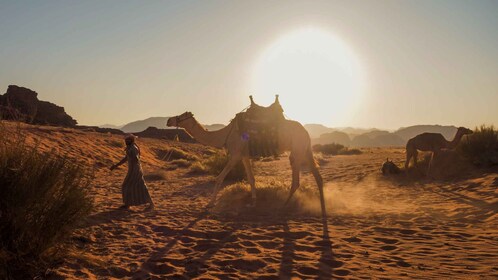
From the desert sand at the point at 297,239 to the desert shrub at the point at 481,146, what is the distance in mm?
2304

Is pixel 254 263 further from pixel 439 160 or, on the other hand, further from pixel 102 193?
pixel 439 160

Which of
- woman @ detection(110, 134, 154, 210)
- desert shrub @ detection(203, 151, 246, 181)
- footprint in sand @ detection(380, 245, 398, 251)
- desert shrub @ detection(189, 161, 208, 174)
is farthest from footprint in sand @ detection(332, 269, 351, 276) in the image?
desert shrub @ detection(189, 161, 208, 174)

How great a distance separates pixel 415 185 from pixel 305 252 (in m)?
9.28

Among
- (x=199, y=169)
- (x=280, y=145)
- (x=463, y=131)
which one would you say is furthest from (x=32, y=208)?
(x=199, y=169)

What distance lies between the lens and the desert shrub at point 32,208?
3.82m

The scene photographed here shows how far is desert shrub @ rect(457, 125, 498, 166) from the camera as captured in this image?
43.6 ft

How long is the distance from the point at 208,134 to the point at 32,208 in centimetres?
575

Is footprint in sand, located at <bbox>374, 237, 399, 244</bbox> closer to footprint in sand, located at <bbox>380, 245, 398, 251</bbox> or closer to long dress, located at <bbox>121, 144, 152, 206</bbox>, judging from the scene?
footprint in sand, located at <bbox>380, 245, 398, 251</bbox>

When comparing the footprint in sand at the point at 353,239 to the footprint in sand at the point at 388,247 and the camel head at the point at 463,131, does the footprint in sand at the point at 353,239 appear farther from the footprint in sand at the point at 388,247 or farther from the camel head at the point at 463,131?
the camel head at the point at 463,131

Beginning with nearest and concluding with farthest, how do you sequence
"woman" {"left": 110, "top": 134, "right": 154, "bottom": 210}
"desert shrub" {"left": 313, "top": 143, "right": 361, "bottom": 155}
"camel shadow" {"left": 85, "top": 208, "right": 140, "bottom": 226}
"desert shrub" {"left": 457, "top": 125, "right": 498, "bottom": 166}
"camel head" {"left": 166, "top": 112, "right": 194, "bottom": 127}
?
"camel shadow" {"left": 85, "top": 208, "right": 140, "bottom": 226} < "woman" {"left": 110, "top": 134, "right": 154, "bottom": 210} < "camel head" {"left": 166, "top": 112, "right": 194, "bottom": 127} < "desert shrub" {"left": 457, "top": 125, "right": 498, "bottom": 166} < "desert shrub" {"left": 313, "top": 143, "right": 361, "bottom": 155}

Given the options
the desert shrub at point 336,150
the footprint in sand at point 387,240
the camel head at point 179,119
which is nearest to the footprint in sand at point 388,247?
the footprint in sand at point 387,240

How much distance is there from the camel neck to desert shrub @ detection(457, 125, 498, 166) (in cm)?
1015

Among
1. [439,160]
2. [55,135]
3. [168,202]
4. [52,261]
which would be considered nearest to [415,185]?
[439,160]

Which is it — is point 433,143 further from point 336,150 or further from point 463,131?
point 336,150
